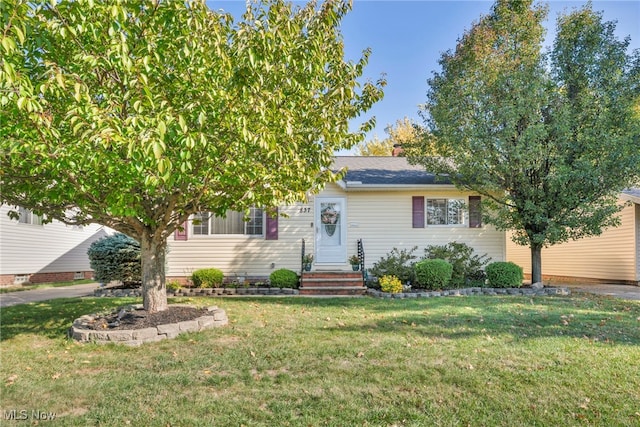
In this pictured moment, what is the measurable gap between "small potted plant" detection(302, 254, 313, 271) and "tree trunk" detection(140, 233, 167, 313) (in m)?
4.96

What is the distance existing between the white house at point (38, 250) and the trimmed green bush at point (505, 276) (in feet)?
45.4

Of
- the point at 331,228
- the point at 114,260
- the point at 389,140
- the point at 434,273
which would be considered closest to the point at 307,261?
the point at 331,228

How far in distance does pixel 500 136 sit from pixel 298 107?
6.57m

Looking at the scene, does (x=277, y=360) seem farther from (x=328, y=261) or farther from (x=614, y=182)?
(x=614, y=182)

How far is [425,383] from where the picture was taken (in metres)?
3.62

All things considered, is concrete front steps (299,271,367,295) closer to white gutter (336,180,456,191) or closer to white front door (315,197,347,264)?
white front door (315,197,347,264)

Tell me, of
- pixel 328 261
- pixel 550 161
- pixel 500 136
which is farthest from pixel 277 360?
pixel 550 161

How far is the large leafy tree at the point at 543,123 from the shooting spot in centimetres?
941

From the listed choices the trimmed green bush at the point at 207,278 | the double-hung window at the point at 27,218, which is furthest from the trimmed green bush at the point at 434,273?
the double-hung window at the point at 27,218

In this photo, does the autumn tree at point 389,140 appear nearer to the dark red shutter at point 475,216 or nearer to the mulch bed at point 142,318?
the dark red shutter at point 475,216

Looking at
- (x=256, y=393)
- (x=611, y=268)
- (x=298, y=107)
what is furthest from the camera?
(x=611, y=268)

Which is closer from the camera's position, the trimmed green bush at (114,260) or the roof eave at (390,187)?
the trimmed green bush at (114,260)

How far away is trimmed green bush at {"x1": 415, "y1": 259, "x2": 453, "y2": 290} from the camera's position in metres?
9.71

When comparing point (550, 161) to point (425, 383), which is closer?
point (425, 383)
